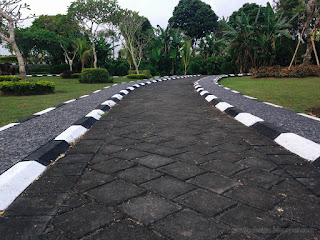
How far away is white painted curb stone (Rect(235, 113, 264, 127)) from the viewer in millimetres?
4004

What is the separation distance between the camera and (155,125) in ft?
13.6

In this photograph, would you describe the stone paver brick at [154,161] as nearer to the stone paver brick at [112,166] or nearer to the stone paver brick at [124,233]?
the stone paver brick at [112,166]

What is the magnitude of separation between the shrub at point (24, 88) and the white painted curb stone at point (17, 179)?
847 cm

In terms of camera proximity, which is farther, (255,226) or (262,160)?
(262,160)

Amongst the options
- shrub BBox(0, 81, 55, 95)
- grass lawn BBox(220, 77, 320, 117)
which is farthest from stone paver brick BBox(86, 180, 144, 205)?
shrub BBox(0, 81, 55, 95)

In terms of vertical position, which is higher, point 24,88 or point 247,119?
point 24,88

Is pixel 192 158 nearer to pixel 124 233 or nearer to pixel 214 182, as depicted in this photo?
pixel 214 182

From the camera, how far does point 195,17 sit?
41219 mm

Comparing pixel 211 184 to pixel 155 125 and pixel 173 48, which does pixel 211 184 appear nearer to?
pixel 155 125

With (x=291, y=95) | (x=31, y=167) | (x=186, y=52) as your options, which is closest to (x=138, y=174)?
(x=31, y=167)

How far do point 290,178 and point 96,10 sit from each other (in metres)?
19.8

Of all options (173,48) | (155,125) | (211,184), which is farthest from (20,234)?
(173,48)

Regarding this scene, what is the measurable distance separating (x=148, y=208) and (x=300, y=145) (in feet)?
6.41

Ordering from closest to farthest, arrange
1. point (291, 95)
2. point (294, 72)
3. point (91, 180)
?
point (91, 180) < point (291, 95) < point (294, 72)
